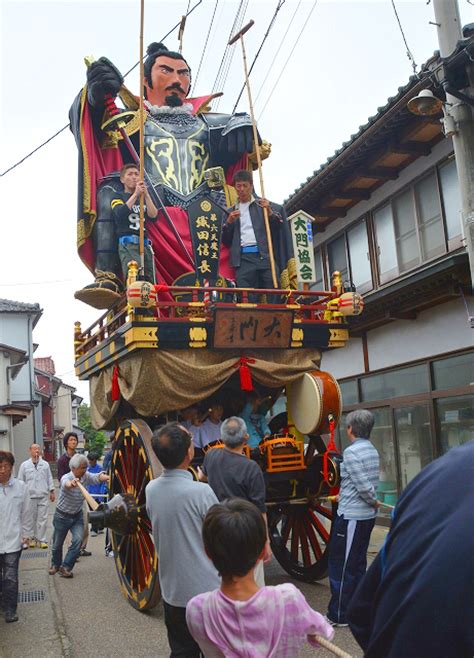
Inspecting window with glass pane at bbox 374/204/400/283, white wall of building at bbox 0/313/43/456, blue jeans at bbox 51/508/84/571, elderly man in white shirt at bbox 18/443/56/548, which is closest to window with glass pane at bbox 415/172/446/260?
window with glass pane at bbox 374/204/400/283

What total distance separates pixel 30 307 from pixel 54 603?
27550mm

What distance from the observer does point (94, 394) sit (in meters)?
7.41

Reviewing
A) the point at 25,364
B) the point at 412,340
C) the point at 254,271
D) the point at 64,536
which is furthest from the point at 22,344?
the point at 254,271

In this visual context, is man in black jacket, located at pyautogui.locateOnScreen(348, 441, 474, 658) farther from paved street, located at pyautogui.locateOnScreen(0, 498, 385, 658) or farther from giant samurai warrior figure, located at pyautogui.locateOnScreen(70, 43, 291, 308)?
giant samurai warrior figure, located at pyautogui.locateOnScreen(70, 43, 291, 308)

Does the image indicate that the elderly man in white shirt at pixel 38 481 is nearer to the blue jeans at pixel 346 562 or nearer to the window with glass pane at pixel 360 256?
the blue jeans at pixel 346 562

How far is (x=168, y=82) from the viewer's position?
767 centimetres

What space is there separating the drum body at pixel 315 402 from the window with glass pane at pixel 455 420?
2677 millimetres

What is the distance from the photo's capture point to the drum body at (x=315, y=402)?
5891 mm

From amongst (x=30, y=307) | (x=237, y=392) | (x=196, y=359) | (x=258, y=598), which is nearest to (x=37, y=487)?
(x=237, y=392)

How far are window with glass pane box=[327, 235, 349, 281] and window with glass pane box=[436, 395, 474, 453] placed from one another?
3637 millimetres

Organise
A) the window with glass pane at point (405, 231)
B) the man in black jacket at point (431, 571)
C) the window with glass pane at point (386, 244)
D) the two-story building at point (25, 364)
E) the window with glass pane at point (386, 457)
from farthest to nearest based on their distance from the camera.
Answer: the two-story building at point (25, 364) → the window with glass pane at point (386, 244) → the window with glass pane at point (386, 457) → the window with glass pane at point (405, 231) → the man in black jacket at point (431, 571)

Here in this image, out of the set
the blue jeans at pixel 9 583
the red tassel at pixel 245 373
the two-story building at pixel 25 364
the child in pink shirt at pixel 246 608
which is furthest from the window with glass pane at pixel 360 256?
the two-story building at pixel 25 364

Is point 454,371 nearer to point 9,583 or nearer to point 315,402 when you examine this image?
point 315,402

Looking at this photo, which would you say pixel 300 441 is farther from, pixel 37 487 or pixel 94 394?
pixel 37 487
